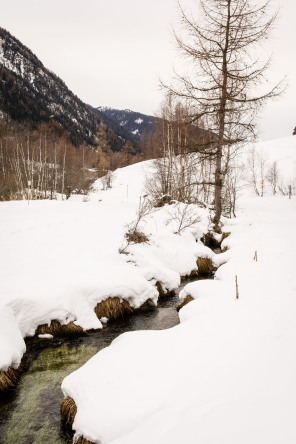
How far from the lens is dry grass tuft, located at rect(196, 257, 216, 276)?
9.09 m

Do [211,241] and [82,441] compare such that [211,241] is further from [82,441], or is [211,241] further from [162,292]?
[82,441]

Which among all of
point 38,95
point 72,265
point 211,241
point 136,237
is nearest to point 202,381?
point 72,265

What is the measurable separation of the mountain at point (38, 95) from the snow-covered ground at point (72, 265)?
68800 millimetres

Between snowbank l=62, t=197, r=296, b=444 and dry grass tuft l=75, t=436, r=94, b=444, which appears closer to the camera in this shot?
snowbank l=62, t=197, r=296, b=444

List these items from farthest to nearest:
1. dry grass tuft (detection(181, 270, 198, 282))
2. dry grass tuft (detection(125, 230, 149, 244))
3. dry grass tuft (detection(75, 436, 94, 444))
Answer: dry grass tuft (detection(125, 230, 149, 244)) → dry grass tuft (detection(181, 270, 198, 282)) → dry grass tuft (detection(75, 436, 94, 444))

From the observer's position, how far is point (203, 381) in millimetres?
2633

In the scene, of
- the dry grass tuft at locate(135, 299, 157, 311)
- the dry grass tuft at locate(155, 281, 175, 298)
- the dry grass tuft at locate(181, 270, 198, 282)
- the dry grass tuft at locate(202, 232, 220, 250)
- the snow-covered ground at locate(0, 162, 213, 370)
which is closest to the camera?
the snow-covered ground at locate(0, 162, 213, 370)

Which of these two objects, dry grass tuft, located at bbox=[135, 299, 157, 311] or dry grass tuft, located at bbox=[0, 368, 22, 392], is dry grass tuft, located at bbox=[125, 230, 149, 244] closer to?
dry grass tuft, located at bbox=[135, 299, 157, 311]

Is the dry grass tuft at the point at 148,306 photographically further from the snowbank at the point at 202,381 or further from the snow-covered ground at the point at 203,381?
the snowbank at the point at 202,381

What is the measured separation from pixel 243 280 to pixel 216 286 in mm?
684

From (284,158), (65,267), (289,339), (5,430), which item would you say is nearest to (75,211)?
(65,267)

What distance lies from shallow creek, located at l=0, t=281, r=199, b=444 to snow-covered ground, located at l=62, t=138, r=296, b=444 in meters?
0.46

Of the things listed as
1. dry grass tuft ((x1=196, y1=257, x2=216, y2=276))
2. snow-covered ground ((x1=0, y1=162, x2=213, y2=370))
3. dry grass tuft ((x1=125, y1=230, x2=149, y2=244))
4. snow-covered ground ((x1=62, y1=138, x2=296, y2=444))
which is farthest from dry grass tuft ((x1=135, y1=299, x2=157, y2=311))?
dry grass tuft ((x1=196, y1=257, x2=216, y2=276))

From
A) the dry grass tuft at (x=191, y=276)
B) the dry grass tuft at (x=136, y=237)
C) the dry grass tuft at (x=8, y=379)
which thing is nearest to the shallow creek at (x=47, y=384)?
the dry grass tuft at (x=8, y=379)
